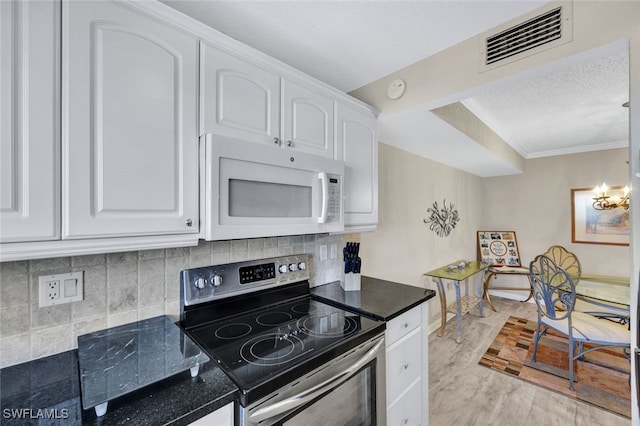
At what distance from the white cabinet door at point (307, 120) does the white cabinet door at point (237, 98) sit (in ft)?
0.20

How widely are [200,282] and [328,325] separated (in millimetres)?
652

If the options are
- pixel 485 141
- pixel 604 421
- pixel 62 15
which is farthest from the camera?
pixel 485 141

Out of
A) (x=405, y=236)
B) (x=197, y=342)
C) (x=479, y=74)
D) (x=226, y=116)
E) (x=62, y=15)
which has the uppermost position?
(x=479, y=74)

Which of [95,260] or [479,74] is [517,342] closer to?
[479,74]

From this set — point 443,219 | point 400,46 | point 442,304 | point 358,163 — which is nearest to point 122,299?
point 358,163

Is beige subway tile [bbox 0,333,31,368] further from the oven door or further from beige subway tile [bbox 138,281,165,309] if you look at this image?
the oven door

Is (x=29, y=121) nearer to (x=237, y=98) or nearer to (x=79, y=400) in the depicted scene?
(x=237, y=98)

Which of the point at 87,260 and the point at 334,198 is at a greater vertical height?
the point at 334,198

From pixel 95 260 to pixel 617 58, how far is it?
3.20 meters

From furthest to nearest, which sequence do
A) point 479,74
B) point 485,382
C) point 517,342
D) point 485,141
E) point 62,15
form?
point 517,342
point 485,141
point 485,382
point 479,74
point 62,15

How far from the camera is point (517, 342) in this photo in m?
3.07

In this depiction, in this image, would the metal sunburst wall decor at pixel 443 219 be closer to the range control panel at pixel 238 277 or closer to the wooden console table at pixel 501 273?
the wooden console table at pixel 501 273

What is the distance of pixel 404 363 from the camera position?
154 cm

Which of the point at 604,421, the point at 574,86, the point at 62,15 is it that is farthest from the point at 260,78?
the point at 604,421
